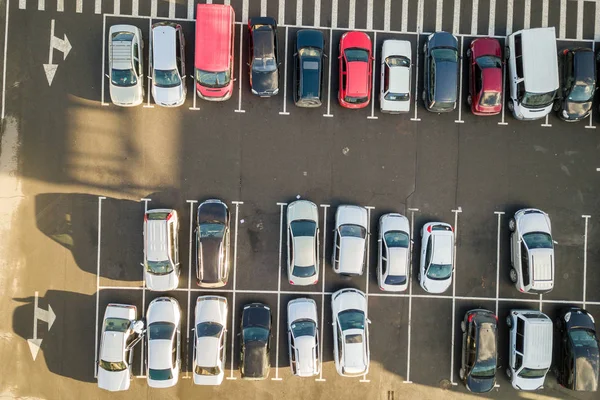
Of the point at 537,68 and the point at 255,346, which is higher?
the point at 537,68

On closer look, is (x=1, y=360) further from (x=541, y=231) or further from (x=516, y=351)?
(x=541, y=231)

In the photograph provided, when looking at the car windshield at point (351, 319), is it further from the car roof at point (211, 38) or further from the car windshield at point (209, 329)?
the car roof at point (211, 38)

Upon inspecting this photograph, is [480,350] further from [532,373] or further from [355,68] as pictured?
[355,68]

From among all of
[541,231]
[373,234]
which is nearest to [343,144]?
[373,234]

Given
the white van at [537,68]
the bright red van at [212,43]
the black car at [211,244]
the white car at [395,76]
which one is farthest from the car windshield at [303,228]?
the white van at [537,68]

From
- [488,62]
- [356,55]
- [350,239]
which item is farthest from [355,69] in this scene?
[350,239]

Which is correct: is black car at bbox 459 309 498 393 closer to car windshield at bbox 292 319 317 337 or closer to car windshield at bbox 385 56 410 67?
car windshield at bbox 292 319 317 337

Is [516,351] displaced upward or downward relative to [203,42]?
downward

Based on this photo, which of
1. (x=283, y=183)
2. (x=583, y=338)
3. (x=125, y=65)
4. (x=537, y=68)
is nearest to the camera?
(x=125, y=65)
